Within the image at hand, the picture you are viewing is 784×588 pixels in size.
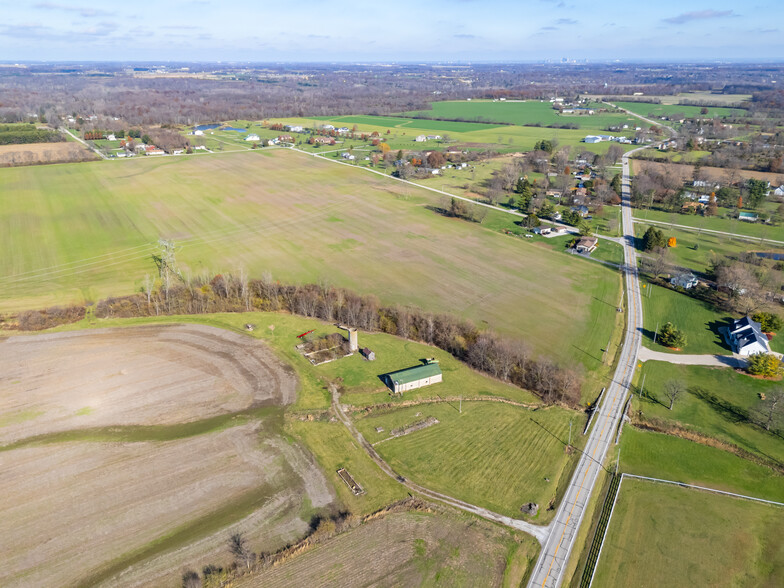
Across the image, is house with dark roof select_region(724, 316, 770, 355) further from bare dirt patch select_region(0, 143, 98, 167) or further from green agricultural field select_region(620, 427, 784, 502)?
bare dirt patch select_region(0, 143, 98, 167)

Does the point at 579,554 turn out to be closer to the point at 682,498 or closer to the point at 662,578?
the point at 662,578

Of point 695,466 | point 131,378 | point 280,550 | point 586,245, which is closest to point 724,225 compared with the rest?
point 586,245

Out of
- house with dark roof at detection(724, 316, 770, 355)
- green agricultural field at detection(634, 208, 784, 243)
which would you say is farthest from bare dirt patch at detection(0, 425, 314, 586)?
green agricultural field at detection(634, 208, 784, 243)

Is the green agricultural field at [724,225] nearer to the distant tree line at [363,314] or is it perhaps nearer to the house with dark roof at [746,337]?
the house with dark roof at [746,337]

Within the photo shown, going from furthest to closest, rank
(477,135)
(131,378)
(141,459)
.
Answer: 1. (477,135)
2. (131,378)
3. (141,459)

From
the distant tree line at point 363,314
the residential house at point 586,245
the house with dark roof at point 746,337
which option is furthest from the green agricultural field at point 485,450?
the residential house at point 586,245

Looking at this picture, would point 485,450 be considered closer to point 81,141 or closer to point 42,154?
point 42,154
